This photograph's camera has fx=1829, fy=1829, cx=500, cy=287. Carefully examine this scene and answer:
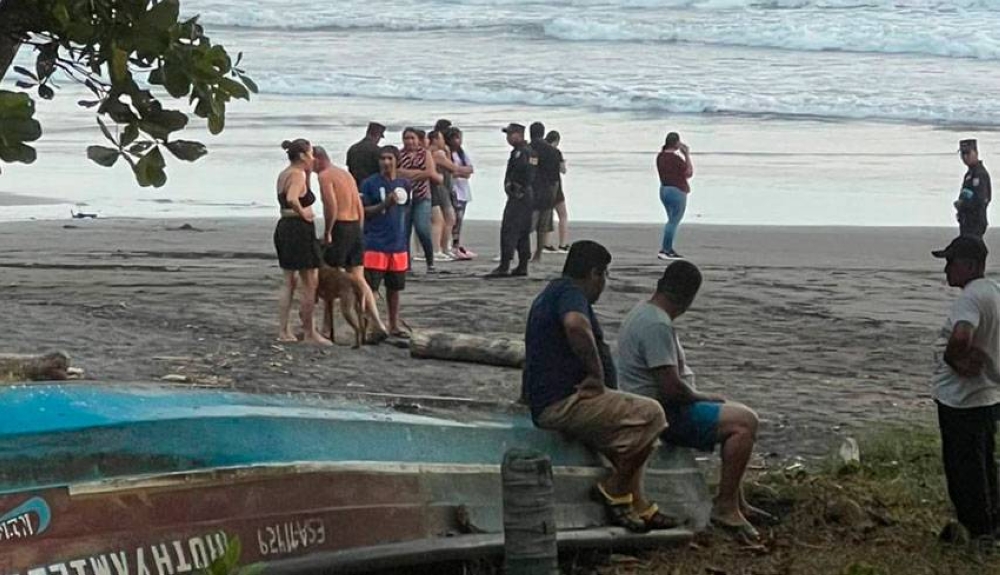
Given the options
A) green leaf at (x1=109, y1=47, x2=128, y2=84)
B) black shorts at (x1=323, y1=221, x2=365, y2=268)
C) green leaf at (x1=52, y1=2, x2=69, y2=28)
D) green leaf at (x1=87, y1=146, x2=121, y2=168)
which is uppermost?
green leaf at (x1=52, y1=2, x2=69, y2=28)

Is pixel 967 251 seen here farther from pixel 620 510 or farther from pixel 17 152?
pixel 17 152

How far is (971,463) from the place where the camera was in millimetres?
8812

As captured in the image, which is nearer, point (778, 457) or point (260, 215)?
point (778, 457)

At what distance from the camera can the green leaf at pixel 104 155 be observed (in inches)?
205

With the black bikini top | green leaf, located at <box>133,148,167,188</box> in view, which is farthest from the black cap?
the black bikini top

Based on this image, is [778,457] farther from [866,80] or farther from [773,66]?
[773,66]

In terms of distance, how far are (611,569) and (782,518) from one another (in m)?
1.36

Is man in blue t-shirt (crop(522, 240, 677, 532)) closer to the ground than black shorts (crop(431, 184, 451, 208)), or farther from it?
farther from it

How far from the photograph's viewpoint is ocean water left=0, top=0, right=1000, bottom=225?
27.2m

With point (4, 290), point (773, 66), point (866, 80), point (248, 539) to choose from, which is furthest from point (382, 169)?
point (773, 66)

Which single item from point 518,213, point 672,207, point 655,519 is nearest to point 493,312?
point 518,213

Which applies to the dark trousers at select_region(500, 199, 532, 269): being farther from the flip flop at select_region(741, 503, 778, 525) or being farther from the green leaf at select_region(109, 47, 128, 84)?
the green leaf at select_region(109, 47, 128, 84)

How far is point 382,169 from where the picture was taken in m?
15.5

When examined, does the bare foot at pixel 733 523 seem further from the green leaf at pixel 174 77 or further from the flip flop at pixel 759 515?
the green leaf at pixel 174 77
